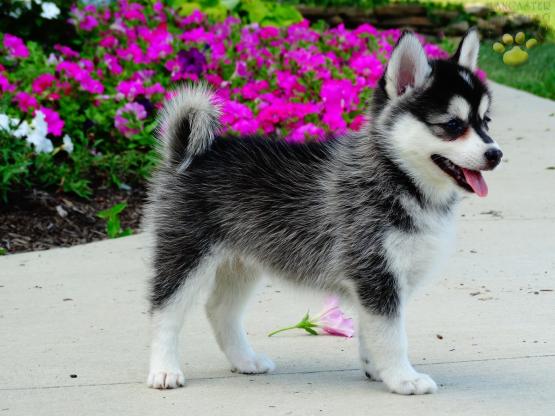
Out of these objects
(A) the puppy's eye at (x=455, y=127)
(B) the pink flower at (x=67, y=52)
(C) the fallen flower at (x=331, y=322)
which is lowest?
(C) the fallen flower at (x=331, y=322)

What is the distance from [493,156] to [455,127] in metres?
0.22

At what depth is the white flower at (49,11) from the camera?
1038cm

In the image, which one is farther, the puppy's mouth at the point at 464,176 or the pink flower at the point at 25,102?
the pink flower at the point at 25,102

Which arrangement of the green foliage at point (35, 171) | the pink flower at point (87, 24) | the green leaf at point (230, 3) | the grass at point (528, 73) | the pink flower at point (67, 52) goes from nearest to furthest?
the green foliage at point (35, 171) < the pink flower at point (67, 52) < the pink flower at point (87, 24) < the grass at point (528, 73) < the green leaf at point (230, 3)

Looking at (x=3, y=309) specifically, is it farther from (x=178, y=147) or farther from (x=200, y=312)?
(x=178, y=147)

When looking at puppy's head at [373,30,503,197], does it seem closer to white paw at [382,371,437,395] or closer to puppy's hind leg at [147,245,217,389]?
white paw at [382,371,437,395]

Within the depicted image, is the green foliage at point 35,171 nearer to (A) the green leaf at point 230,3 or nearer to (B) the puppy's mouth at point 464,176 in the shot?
(B) the puppy's mouth at point 464,176

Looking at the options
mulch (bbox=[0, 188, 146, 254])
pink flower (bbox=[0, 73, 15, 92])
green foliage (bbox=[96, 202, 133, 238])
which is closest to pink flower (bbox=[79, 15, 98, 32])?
pink flower (bbox=[0, 73, 15, 92])

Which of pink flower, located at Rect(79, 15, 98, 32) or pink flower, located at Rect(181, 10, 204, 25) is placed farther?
pink flower, located at Rect(181, 10, 204, 25)

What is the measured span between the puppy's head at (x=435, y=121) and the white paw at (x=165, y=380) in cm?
133

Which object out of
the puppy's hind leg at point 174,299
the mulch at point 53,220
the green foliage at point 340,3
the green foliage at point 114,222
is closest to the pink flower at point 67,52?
the mulch at point 53,220

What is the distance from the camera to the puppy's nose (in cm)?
416

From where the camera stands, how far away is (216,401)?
4.36 m

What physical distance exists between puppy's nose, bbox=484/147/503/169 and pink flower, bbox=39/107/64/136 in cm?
444
